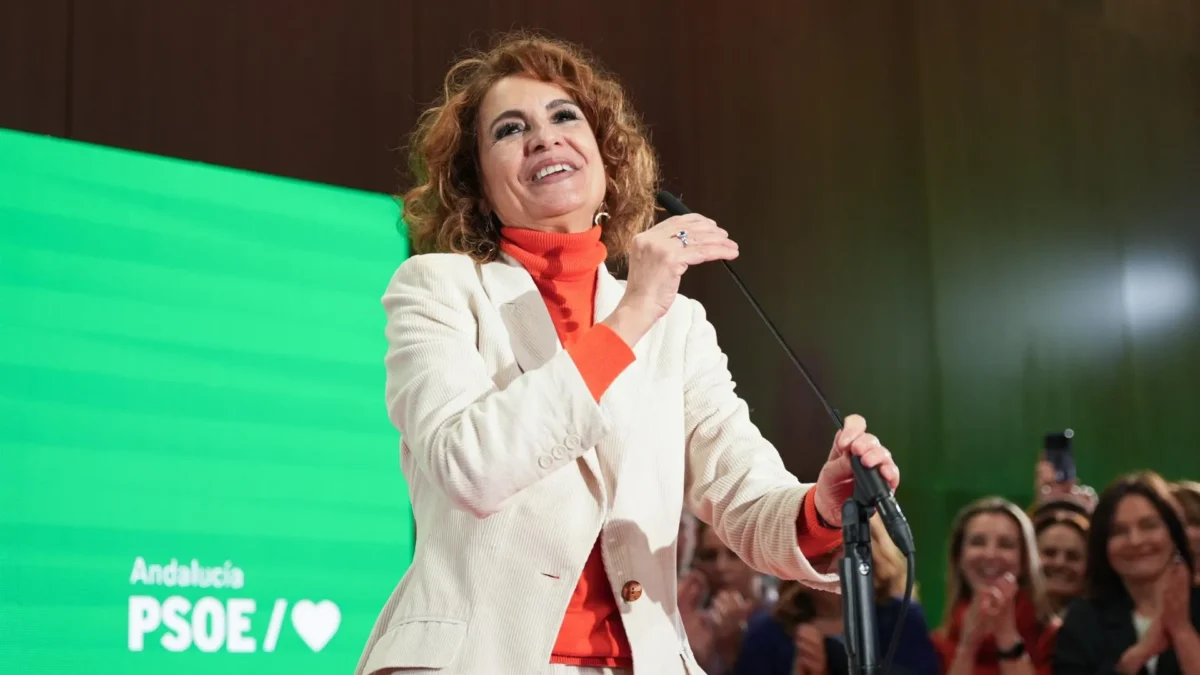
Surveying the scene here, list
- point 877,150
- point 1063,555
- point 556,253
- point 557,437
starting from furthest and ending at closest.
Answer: point 877,150 → point 1063,555 → point 556,253 → point 557,437

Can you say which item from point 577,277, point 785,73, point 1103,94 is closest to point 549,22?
point 785,73

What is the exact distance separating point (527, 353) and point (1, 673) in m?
2.12

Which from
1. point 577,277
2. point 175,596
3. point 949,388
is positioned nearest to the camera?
point 577,277

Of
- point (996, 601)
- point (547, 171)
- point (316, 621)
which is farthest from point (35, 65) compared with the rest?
point (996, 601)

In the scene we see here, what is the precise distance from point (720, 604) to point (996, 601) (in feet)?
3.47

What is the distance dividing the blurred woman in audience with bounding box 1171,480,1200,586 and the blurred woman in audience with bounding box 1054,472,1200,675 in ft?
0.06

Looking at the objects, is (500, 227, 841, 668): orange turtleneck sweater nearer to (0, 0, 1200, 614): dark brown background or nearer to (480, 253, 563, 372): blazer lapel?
(480, 253, 563, 372): blazer lapel

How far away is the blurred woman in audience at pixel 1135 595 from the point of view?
3.46 meters

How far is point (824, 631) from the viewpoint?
4301 millimetres

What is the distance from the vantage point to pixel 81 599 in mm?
3275

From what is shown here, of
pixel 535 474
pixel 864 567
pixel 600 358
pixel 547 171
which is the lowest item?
pixel 864 567

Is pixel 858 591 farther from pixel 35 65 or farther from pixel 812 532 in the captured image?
pixel 35 65

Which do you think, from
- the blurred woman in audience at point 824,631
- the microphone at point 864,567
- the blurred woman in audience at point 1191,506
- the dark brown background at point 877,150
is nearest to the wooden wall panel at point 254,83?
the dark brown background at point 877,150

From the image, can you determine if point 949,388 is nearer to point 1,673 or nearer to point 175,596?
point 175,596
